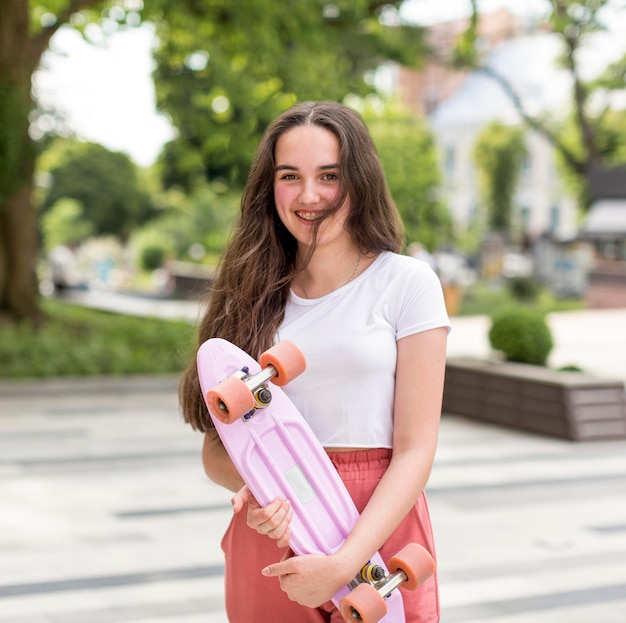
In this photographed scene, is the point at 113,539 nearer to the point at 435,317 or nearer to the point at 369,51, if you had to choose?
the point at 435,317

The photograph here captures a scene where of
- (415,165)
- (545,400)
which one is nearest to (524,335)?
(545,400)

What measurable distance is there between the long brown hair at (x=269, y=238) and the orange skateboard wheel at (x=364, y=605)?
0.54 m

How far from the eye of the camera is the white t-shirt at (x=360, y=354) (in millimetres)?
2191

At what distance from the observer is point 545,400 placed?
956 cm

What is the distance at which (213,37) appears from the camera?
1556 cm

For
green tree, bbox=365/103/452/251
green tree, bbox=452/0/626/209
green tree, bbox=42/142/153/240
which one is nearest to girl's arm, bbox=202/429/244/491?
green tree, bbox=452/0/626/209

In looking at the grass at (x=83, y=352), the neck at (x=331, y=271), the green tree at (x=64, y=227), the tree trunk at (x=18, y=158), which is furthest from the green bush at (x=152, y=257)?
the neck at (x=331, y=271)

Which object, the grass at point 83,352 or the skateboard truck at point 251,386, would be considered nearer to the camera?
the skateboard truck at point 251,386

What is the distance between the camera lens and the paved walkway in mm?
5031

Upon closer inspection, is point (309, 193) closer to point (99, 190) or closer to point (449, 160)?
point (99, 190)

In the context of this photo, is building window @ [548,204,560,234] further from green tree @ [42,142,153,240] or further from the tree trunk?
the tree trunk

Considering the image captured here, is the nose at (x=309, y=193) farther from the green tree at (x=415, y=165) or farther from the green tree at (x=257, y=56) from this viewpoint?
the green tree at (x=415, y=165)

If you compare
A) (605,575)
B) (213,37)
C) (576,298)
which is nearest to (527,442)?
(605,575)

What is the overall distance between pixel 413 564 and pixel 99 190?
59.9m
